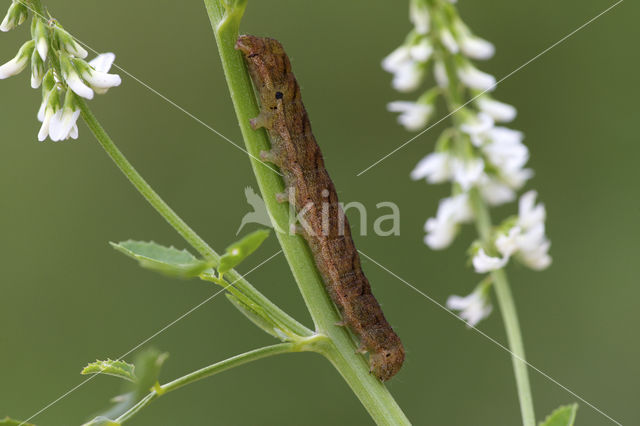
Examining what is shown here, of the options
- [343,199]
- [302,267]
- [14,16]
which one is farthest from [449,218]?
[343,199]

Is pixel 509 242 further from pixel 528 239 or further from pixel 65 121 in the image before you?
pixel 65 121

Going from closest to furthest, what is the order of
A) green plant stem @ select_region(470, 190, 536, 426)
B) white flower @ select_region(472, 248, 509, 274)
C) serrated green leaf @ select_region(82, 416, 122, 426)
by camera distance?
serrated green leaf @ select_region(82, 416, 122, 426) → green plant stem @ select_region(470, 190, 536, 426) → white flower @ select_region(472, 248, 509, 274)

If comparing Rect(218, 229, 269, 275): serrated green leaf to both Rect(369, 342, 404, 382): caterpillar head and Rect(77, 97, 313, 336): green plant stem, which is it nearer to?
Rect(77, 97, 313, 336): green plant stem

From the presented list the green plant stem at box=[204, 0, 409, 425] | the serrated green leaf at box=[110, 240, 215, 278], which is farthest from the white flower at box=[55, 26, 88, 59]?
the serrated green leaf at box=[110, 240, 215, 278]

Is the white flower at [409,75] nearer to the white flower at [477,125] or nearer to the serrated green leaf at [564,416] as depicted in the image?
the white flower at [477,125]

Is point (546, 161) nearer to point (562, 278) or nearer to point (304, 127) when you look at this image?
point (562, 278)

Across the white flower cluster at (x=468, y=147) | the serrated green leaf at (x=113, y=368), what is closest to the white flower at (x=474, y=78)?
the white flower cluster at (x=468, y=147)
